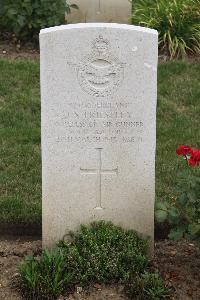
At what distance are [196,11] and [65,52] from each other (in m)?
4.92

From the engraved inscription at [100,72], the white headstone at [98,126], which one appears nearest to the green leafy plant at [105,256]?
the white headstone at [98,126]

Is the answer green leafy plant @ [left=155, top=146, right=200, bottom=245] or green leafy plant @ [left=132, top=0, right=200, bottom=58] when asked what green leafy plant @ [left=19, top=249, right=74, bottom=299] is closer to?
green leafy plant @ [left=155, top=146, right=200, bottom=245]

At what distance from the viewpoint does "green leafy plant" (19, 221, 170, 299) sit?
4426mm

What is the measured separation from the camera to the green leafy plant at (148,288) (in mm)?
4398

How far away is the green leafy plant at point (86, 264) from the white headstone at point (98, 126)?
7.3 inches

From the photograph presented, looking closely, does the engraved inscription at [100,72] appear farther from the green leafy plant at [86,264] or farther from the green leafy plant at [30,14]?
the green leafy plant at [30,14]

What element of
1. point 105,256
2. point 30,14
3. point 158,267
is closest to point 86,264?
point 105,256

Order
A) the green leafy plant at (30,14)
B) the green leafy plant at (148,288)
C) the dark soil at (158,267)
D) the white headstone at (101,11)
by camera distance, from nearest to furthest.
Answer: the green leafy plant at (148,288)
the dark soil at (158,267)
the green leafy plant at (30,14)
the white headstone at (101,11)

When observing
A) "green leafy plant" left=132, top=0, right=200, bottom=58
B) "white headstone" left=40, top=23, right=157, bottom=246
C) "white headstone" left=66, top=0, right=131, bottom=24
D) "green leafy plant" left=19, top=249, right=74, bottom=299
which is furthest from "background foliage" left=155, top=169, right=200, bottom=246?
"white headstone" left=66, top=0, right=131, bottom=24

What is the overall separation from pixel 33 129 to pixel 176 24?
2943 mm

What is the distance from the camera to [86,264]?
452 cm

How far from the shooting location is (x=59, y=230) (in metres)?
4.82

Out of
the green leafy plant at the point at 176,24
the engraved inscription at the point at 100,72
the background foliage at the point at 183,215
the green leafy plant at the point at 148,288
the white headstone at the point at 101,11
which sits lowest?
the green leafy plant at the point at 148,288

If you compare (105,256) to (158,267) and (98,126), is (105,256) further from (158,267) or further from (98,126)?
(98,126)
